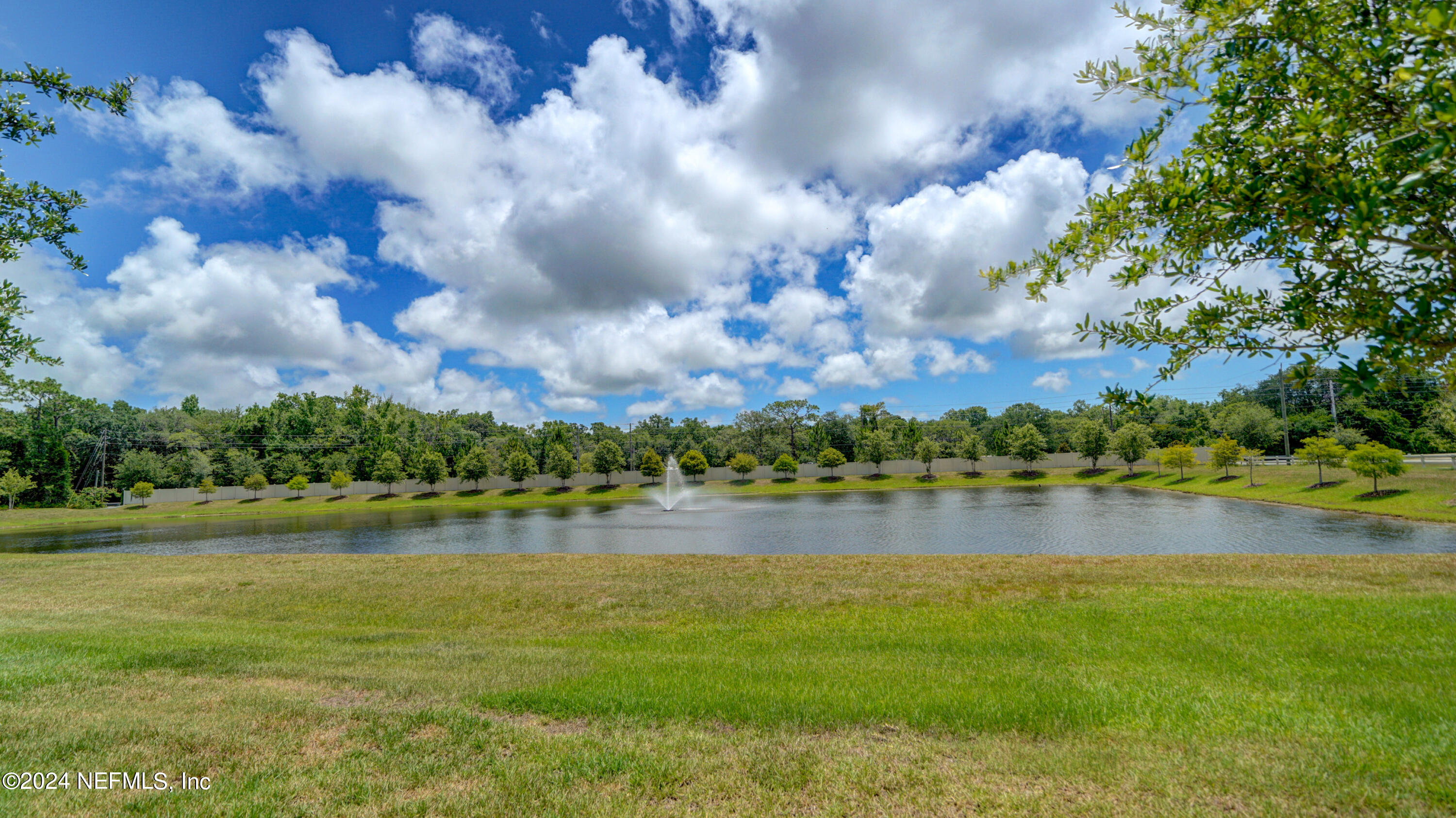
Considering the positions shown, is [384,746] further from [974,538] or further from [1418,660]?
[974,538]

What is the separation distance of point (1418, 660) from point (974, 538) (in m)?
16.5

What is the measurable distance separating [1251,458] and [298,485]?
89336 mm

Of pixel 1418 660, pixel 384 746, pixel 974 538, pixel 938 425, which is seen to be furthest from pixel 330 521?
pixel 938 425

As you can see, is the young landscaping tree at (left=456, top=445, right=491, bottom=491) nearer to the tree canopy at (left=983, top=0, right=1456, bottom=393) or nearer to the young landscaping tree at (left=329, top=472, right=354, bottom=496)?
the young landscaping tree at (left=329, top=472, right=354, bottom=496)

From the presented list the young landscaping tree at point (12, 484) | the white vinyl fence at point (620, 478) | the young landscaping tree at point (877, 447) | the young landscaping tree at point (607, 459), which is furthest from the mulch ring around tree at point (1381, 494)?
the young landscaping tree at point (12, 484)

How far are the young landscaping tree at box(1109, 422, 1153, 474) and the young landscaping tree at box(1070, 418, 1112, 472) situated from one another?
138 centimetres

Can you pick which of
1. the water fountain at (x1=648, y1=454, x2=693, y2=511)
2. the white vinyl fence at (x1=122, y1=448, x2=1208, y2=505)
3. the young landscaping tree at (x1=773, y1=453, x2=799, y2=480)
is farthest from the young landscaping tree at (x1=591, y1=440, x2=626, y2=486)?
the young landscaping tree at (x1=773, y1=453, x2=799, y2=480)

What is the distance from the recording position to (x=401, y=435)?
8162 centimetres

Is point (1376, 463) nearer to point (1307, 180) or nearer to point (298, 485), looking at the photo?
point (1307, 180)

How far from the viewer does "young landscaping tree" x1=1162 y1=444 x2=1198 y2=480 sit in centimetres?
5219

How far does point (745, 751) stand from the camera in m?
4.73

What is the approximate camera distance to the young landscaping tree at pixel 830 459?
70812 mm

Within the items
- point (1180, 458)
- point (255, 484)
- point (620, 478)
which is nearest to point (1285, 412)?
point (1180, 458)

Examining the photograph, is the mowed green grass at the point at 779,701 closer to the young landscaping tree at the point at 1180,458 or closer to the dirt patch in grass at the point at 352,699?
the dirt patch in grass at the point at 352,699
